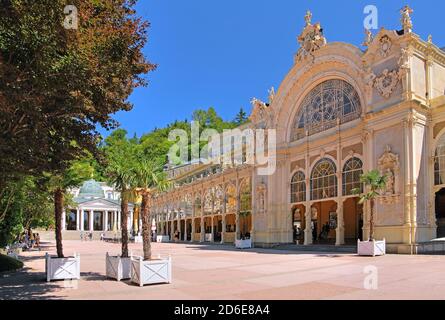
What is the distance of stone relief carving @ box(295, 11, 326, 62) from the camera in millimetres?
37688

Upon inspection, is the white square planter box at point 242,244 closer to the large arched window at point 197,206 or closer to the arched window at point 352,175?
the arched window at point 352,175

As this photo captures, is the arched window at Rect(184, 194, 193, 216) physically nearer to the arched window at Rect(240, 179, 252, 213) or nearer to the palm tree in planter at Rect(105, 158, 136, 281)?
the arched window at Rect(240, 179, 252, 213)

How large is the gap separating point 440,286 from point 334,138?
23.9 m

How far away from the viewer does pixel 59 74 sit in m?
10.9

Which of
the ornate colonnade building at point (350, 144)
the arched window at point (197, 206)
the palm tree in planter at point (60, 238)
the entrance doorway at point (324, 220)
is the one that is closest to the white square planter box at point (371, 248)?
the ornate colonnade building at point (350, 144)

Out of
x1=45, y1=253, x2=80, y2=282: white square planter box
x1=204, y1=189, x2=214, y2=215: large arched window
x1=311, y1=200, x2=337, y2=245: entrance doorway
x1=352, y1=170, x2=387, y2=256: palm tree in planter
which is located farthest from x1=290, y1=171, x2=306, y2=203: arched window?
x1=45, y1=253, x2=80, y2=282: white square planter box

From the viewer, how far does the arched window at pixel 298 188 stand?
38834mm

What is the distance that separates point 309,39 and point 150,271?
30.3 meters

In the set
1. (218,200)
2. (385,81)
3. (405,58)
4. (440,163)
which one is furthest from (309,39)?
(218,200)

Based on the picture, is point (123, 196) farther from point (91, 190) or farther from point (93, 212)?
point (91, 190)

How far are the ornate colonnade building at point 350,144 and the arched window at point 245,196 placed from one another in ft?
0.36

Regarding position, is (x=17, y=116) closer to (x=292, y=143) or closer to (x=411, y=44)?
(x=411, y=44)
